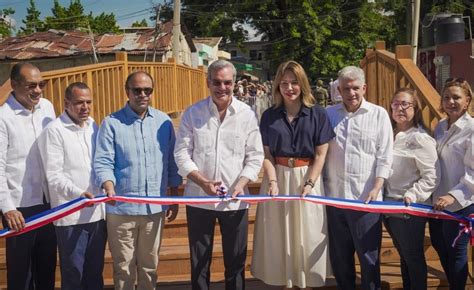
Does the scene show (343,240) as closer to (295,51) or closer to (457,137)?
(457,137)

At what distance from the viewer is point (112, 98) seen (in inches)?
289

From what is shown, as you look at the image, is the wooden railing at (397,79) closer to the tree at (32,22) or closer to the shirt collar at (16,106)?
the shirt collar at (16,106)

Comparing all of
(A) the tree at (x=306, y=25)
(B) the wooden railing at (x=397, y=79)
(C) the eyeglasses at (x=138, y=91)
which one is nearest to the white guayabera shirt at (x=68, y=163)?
(C) the eyeglasses at (x=138, y=91)

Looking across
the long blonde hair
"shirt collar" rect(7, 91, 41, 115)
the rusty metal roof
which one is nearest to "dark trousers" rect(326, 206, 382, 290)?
the long blonde hair

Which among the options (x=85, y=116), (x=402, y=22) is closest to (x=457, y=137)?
(x=85, y=116)

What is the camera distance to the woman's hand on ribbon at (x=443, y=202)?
340 centimetres

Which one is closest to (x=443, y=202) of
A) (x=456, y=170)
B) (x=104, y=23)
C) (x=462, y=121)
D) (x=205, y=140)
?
(x=456, y=170)

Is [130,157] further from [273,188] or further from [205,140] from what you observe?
[273,188]

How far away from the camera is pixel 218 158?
3.44 m

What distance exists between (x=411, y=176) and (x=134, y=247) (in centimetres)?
184

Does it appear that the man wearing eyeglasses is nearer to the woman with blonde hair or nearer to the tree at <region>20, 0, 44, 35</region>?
the woman with blonde hair

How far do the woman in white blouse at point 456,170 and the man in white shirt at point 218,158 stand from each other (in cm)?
121

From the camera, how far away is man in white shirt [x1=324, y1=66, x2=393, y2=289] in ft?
11.4

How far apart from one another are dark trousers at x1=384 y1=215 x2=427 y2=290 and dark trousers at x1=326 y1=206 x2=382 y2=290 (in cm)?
12
